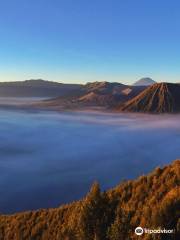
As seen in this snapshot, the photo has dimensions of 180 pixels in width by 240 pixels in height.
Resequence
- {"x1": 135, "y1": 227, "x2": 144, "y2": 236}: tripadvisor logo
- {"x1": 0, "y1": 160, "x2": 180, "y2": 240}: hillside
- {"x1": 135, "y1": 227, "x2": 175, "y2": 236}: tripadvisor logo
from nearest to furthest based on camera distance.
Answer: {"x1": 135, "y1": 227, "x2": 175, "y2": 236}: tripadvisor logo → {"x1": 135, "y1": 227, "x2": 144, "y2": 236}: tripadvisor logo → {"x1": 0, "y1": 160, "x2": 180, "y2": 240}: hillside

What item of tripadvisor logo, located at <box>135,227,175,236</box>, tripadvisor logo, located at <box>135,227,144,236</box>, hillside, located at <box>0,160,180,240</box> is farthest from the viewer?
hillside, located at <box>0,160,180,240</box>

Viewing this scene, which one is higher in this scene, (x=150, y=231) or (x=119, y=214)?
(x=150, y=231)

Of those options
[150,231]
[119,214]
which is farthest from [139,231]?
[119,214]

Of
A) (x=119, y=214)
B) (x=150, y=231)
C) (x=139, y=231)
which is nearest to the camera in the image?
(x=150, y=231)

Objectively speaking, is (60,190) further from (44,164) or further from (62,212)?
(62,212)

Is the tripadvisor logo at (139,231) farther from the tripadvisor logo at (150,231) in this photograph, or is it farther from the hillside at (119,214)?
the hillside at (119,214)

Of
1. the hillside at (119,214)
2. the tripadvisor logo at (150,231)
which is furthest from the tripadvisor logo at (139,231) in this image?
the hillside at (119,214)

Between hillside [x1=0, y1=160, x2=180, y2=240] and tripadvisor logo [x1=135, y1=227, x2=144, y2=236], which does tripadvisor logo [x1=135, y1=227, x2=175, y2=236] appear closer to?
tripadvisor logo [x1=135, y1=227, x2=144, y2=236]

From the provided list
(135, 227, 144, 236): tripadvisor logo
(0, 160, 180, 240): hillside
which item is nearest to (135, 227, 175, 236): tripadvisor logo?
(135, 227, 144, 236): tripadvisor logo

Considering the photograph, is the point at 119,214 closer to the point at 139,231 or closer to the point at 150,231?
the point at 139,231

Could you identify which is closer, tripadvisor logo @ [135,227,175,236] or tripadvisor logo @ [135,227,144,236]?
tripadvisor logo @ [135,227,175,236]
